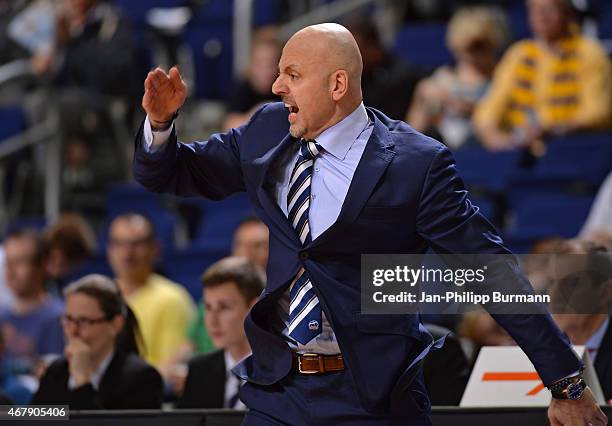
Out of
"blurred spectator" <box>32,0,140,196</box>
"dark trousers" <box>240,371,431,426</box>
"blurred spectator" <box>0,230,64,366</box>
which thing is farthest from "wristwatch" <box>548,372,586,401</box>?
"blurred spectator" <box>32,0,140,196</box>

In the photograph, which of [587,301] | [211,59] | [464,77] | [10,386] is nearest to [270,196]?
[587,301]

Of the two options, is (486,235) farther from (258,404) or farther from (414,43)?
(414,43)

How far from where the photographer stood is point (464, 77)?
775 cm

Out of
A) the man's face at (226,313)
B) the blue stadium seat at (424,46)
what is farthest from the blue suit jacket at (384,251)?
the blue stadium seat at (424,46)

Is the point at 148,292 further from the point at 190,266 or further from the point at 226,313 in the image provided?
the point at 226,313

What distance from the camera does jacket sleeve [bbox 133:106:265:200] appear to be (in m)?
3.27

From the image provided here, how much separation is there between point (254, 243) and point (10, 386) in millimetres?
1492

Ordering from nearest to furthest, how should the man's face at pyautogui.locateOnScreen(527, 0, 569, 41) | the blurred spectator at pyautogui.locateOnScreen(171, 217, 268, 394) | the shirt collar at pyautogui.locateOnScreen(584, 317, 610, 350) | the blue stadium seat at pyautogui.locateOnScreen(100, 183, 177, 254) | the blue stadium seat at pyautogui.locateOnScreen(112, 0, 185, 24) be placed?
1. the shirt collar at pyautogui.locateOnScreen(584, 317, 610, 350)
2. the blurred spectator at pyautogui.locateOnScreen(171, 217, 268, 394)
3. the man's face at pyautogui.locateOnScreen(527, 0, 569, 41)
4. the blue stadium seat at pyautogui.locateOnScreen(100, 183, 177, 254)
5. the blue stadium seat at pyautogui.locateOnScreen(112, 0, 185, 24)

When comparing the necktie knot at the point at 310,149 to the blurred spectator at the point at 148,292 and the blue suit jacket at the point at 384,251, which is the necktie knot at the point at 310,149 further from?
the blurred spectator at the point at 148,292

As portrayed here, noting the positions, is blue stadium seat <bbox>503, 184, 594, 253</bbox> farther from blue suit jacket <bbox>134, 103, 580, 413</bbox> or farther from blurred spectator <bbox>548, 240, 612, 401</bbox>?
blue suit jacket <bbox>134, 103, 580, 413</bbox>

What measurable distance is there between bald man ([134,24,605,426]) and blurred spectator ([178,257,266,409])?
1391 millimetres

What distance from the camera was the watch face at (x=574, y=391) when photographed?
302 centimetres

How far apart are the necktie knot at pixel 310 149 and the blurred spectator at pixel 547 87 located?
4.18 m

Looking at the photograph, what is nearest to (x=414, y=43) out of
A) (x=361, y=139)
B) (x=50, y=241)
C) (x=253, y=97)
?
(x=253, y=97)
